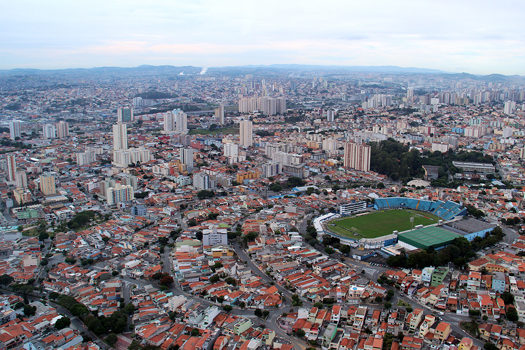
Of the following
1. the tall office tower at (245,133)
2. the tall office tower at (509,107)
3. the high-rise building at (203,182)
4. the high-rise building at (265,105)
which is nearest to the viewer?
the high-rise building at (203,182)

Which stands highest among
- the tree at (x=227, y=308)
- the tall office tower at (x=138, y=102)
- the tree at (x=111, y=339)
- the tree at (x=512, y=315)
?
the tall office tower at (x=138, y=102)

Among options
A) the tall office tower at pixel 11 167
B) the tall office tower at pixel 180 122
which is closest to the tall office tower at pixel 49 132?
the tall office tower at pixel 180 122

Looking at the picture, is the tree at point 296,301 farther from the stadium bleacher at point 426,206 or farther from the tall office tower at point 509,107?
the tall office tower at point 509,107

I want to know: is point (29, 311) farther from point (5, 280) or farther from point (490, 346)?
point (490, 346)

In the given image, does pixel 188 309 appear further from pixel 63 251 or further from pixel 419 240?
pixel 419 240

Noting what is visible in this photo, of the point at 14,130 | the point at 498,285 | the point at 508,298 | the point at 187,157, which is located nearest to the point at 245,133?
the point at 187,157

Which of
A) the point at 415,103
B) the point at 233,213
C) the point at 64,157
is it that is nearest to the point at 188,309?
the point at 233,213

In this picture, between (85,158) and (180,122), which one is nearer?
(85,158)
